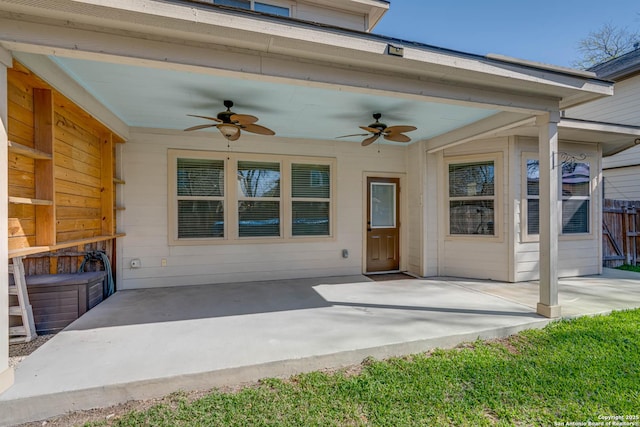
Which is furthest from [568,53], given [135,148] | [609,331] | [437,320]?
[135,148]

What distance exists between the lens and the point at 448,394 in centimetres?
221

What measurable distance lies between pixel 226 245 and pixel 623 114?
427 inches

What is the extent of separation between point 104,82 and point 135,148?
190 cm

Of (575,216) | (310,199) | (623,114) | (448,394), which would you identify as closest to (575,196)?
(575,216)

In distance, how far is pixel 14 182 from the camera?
2.49 m

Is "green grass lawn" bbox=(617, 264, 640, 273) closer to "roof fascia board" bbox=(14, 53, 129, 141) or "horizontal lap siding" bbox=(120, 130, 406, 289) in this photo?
"horizontal lap siding" bbox=(120, 130, 406, 289)

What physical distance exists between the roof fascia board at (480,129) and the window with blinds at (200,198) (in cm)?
388

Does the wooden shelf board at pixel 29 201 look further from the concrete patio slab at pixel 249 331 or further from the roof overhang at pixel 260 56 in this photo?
the concrete patio slab at pixel 249 331

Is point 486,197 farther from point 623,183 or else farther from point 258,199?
point 623,183

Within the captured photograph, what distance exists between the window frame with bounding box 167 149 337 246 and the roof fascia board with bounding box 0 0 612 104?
3005mm

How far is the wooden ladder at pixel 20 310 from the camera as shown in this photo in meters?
3.17

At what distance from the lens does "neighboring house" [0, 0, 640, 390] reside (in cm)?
232

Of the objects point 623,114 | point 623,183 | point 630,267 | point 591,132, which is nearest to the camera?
point 591,132

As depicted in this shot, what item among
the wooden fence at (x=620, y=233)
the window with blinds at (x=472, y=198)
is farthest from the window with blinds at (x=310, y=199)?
the wooden fence at (x=620, y=233)
